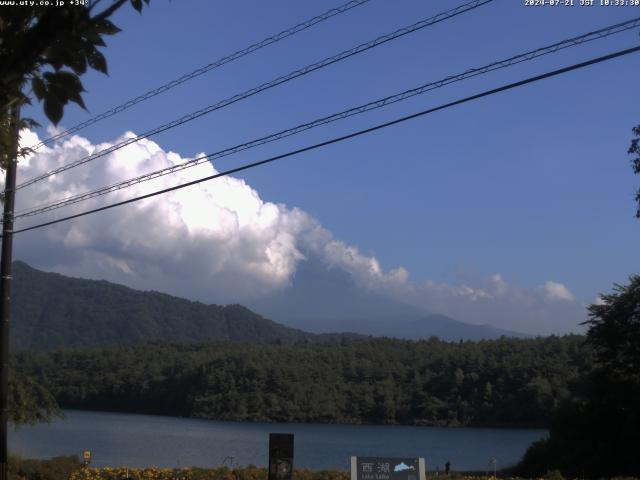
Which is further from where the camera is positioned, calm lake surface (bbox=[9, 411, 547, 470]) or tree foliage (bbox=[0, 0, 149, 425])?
calm lake surface (bbox=[9, 411, 547, 470])

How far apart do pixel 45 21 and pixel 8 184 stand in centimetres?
1297

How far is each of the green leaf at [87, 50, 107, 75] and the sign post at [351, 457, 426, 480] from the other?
930 cm

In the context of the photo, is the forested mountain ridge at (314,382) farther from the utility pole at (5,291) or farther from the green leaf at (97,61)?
the green leaf at (97,61)

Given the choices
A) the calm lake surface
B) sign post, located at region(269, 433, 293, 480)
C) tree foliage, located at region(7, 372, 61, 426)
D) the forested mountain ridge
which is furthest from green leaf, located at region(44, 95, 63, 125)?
the forested mountain ridge

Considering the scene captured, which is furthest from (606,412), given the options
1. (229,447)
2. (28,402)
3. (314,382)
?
(314,382)

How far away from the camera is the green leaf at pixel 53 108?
3.60 meters

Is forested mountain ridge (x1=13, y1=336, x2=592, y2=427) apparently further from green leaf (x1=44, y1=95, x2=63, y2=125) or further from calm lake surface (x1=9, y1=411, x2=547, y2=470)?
green leaf (x1=44, y1=95, x2=63, y2=125)

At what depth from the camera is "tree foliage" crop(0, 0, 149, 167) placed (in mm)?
3455

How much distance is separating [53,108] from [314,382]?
318 feet

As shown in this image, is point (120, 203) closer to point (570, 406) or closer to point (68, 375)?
point (570, 406)

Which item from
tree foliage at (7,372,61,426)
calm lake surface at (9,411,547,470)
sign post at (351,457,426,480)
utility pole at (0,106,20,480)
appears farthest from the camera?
calm lake surface at (9,411,547,470)

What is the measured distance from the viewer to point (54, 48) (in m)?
3.63

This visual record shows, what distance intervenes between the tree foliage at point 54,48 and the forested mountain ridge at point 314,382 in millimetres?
78871

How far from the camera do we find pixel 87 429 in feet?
207
